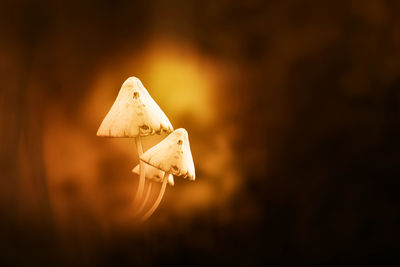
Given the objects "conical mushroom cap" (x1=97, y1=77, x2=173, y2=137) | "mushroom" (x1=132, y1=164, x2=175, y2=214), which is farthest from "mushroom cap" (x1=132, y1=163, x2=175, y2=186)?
"conical mushroom cap" (x1=97, y1=77, x2=173, y2=137)

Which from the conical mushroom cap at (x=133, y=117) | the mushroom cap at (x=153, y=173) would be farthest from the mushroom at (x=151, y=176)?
the conical mushroom cap at (x=133, y=117)

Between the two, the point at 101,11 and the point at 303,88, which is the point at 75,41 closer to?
the point at 101,11

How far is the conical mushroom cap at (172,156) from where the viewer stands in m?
0.47

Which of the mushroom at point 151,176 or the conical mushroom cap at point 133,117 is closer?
the conical mushroom cap at point 133,117

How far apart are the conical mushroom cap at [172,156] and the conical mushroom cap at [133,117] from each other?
0.06 ft

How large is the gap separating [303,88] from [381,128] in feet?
0.59

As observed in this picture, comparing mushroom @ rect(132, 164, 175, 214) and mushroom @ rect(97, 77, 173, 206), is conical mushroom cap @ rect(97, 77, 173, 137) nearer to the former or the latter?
mushroom @ rect(97, 77, 173, 206)

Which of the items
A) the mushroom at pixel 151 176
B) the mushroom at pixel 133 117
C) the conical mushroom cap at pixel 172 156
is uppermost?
the mushroom at pixel 133 117

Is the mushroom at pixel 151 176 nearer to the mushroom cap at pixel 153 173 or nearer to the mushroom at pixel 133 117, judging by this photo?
the mushroom cap at pixel 153 173

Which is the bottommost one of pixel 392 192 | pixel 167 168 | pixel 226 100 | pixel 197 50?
pixel 392 192

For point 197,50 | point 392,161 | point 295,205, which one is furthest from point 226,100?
point 392,161

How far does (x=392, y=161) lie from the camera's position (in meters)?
0.74

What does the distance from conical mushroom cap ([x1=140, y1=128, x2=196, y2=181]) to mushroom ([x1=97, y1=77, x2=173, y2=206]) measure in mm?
20

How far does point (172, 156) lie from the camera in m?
0.47
